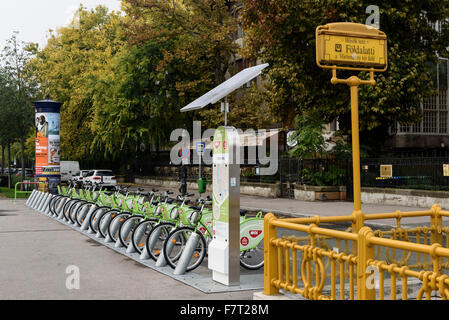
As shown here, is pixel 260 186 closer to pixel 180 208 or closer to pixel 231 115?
pixel 231 115

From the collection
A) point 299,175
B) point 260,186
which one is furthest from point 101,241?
point 260,186

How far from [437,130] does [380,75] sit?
13.6 meters

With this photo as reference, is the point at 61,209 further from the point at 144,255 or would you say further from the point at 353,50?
the point at 353,50

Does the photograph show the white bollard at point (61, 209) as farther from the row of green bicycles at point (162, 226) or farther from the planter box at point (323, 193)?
the planter box at point (323, 193)

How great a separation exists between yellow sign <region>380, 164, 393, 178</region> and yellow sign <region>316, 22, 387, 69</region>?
1486 centimetres

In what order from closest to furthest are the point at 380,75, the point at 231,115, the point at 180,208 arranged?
the point at 180,208, the point at 380,75, the point at 231,115

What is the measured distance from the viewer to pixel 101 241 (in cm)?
1287

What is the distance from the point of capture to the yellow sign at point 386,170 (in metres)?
22.8

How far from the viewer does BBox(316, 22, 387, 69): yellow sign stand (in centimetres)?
820

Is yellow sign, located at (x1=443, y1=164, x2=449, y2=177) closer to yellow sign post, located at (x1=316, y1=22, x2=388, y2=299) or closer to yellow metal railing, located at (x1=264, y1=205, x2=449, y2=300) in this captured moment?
yellow sign post, located at (x1=316, y1=22, x2=388, y2=299)

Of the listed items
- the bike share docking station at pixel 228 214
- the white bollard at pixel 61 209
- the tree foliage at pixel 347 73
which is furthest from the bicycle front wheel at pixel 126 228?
the tree foliage at pixel 347 73

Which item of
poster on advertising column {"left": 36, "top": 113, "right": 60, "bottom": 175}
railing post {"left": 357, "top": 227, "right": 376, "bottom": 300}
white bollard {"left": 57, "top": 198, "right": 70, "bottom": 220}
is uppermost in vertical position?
poster on advertising column {"left": 36, "top": 113, "right": 60, "bottom": 175}

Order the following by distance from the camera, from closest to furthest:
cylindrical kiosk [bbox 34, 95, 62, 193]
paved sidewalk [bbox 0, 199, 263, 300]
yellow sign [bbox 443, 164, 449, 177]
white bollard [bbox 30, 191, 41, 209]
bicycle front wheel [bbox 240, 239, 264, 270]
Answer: paved sidewalk [bbox 0, 199, 263, 300], bicycle front wheel [bbox 240, 239, 264, 270], yellow sign [bbox 443, 164, 449, 177], white bollard [bbox 30, 191, 41, 209], cylindrical kiosk [bbox 34, 95, 62, 193]

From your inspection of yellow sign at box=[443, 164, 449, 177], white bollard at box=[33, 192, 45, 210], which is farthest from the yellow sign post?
white bollard at box=[33, 192, 45, 210]
